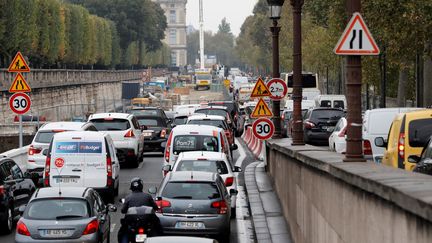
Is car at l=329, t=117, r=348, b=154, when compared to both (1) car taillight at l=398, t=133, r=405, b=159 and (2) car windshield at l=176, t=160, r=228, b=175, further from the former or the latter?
(1) car taillight at l=398, t=133, r=405, b=159

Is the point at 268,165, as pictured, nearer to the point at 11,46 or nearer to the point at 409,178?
the point at 409,178

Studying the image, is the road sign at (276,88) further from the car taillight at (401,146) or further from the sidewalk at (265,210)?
the car taillight at (401,146)

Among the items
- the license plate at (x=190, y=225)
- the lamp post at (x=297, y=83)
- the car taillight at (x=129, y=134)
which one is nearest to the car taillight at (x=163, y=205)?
the license plate at (x=190, y=225)

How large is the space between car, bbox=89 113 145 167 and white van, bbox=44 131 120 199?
9.56 meters

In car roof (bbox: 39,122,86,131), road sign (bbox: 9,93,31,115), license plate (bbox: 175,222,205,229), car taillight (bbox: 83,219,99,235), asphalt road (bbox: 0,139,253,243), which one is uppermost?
road sign (bbox: 9,93,31,115)

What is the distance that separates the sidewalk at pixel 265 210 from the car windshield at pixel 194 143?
1452mm

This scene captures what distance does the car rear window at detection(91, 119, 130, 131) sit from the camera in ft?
121

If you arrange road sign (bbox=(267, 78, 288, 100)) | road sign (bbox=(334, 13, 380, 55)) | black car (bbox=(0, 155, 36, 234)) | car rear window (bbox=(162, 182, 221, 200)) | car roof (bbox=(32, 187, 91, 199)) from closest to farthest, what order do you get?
road sign (bbox=(334, 13, 380, 55)) → car roof (bbox=(32, 187, 91, 199)) → car rear window (bbox=(162, 182, 221, 200)) → black car (bbox=(0, 155, 36, 234)) → road sign (bbox=(267, 78, 288, 100))

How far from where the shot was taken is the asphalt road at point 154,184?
71.1ft

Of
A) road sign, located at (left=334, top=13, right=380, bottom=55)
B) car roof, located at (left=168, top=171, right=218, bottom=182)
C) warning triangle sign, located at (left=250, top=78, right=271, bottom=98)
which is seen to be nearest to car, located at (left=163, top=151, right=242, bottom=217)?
car roof, located at (left=168, top=171, right=218, bottom=182)

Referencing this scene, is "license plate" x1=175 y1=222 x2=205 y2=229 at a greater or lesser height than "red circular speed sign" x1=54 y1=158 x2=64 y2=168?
lesser

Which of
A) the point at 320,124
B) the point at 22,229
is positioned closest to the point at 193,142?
the point at 22,229

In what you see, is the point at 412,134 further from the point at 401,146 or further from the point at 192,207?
the point at 192,207

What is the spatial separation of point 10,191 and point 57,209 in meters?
5.05
